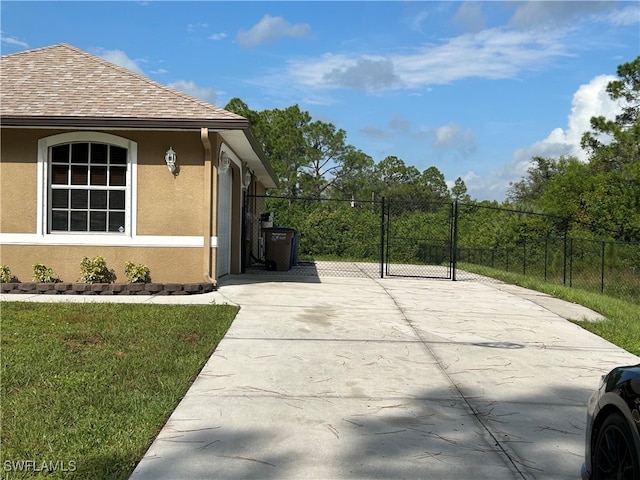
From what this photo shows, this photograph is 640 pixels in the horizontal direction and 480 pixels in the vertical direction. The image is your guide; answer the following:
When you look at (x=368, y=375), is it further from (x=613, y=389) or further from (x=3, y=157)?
(x=3, y=157)

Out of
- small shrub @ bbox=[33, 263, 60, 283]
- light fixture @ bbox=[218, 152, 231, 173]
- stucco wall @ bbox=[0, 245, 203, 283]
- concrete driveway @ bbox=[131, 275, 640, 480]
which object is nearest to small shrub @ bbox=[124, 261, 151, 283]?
stucco wall @ bbox=[0, 245, 203, 283]

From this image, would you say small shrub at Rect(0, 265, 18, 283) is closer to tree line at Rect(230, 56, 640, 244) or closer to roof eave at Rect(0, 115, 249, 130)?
roof eave at Rect(0, 115, 249, 130)

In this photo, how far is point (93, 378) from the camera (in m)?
5.11

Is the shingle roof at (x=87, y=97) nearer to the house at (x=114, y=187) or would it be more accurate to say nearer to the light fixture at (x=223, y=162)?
the house at (x=114, y=187)

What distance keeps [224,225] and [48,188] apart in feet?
13.3

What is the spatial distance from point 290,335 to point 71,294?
201 inches

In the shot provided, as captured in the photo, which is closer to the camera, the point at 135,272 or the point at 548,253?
the point at 135,272

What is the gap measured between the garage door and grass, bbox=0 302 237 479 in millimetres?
4493

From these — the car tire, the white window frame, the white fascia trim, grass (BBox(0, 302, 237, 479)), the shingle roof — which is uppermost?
the shingle roof

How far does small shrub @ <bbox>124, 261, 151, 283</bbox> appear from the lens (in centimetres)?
1090

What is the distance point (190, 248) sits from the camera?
1120 cm

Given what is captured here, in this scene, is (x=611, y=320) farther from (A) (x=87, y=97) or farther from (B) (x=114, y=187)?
(A) (x=87, y=97)

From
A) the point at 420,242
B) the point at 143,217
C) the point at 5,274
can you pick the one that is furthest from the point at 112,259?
the point at 420,242

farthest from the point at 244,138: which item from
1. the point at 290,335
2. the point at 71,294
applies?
the point at 290,335
